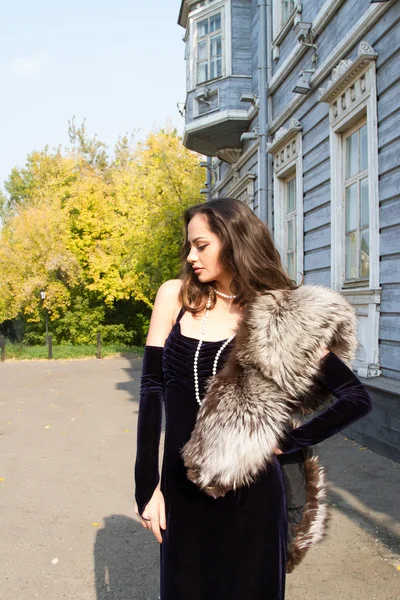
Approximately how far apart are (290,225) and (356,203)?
3222mm

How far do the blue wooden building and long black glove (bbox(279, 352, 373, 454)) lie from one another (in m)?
4.66

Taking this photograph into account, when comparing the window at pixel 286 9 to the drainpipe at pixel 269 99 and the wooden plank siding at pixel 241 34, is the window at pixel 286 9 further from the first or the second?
the wooden plank siding at pixel 241 34

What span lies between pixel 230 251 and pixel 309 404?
61 cm

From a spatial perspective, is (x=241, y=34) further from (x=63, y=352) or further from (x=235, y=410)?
(x=63, y=352)

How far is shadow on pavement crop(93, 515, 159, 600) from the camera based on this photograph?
11.6ft

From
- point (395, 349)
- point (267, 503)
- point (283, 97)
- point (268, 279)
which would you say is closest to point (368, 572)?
point (267, 503)

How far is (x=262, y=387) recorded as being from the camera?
1954 millimetres

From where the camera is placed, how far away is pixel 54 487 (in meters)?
5.85

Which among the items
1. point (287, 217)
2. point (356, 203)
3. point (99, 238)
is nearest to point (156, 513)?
point (356, 203)

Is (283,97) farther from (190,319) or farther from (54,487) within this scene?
(190,319)

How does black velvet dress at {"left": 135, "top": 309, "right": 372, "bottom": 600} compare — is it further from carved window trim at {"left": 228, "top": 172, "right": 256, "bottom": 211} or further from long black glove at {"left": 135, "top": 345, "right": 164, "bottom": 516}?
carved window trim at {"left": 228, "top": 172, "right": 256, "bottom": 211}

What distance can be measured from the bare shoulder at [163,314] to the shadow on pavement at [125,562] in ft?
6.41

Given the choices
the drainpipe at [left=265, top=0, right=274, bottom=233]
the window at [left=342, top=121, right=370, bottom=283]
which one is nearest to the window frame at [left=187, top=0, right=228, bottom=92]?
the drainpipe at [left=265, top=0, right=274, bottom=233]

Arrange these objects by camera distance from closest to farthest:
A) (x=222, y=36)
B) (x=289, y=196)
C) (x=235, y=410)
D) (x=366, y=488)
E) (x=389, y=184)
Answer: (x=235, y=410)
(x=366, y=488)
(x=389, y=184)
(x=289, y=196)
(x=222, y=36)
